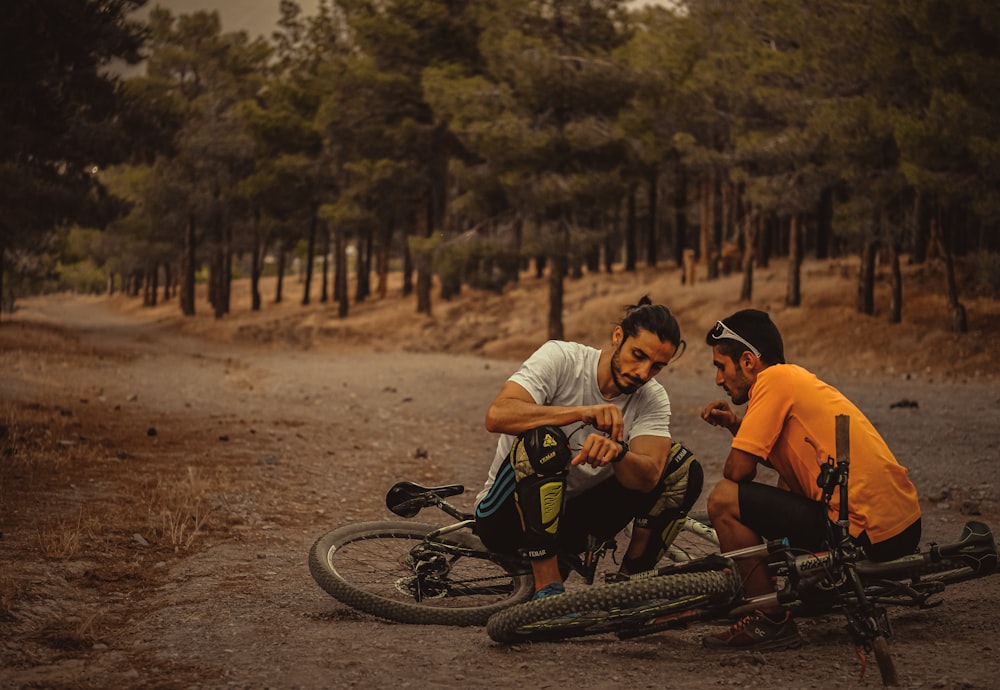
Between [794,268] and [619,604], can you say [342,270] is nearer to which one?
[794,268]

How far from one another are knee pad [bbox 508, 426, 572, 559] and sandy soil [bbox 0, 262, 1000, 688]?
56 cm

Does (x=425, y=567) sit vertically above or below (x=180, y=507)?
above

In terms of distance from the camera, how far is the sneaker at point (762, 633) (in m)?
4.16

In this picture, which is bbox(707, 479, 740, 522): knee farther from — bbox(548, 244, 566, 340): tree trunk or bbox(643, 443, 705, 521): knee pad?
bbox(548, 244, 566, 340): tree trunk

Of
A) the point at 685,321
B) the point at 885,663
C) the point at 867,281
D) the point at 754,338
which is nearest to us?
the point at 885,663

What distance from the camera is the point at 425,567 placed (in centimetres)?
506

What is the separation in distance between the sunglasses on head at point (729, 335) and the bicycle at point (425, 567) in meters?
1.26

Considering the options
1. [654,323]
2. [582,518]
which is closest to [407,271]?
[582,518]

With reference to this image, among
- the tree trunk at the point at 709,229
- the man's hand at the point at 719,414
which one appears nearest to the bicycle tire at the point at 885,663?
the man's hand at the point at 719,414

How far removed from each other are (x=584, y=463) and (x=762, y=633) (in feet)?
3.54

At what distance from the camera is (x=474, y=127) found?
26.5 meters

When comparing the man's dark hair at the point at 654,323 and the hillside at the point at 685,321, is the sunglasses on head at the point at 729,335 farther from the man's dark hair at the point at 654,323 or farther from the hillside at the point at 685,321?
the hillside at the point at 685,321

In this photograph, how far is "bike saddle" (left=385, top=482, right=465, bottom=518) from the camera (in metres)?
5.10

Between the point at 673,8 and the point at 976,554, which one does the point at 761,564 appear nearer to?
the point at 976,554
